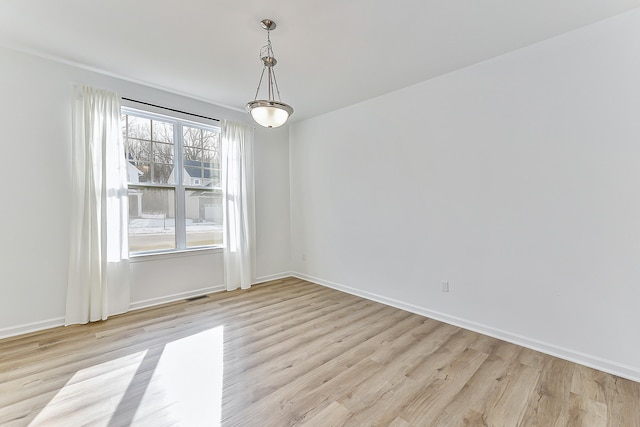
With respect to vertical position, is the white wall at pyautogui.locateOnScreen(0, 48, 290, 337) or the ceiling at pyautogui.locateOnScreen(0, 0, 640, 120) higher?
the ceiling at pyautogui.locateOnScreen(0, 0, 640, 120)

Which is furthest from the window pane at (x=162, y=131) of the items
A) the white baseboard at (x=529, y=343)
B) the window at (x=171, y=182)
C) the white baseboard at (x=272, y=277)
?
the white baseboard at (x=529, y=343)

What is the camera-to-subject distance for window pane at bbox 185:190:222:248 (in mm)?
4062

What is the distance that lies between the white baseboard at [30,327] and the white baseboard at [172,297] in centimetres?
67

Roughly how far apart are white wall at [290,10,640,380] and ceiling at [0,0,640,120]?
1.06ft

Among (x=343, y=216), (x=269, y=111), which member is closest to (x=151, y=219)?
(x=269, y=111)

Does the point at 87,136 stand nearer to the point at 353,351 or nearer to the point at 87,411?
the point at 87,411

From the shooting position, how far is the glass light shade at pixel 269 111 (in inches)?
85.4

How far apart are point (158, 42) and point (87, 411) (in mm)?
3001

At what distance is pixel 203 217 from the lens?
4223 mm

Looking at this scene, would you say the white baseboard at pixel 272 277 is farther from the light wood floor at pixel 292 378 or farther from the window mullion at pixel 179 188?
the light wood floor at pixel 292 378

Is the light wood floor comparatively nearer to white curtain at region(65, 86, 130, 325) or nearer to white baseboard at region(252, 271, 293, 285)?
white curtain at region(65, 86, 130, 325)

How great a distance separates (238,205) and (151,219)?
3.91ft

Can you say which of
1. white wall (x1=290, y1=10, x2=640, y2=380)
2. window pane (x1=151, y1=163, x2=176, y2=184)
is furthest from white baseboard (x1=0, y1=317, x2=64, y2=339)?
white wall (x1=290, y1=10, x2=640, y2=380)

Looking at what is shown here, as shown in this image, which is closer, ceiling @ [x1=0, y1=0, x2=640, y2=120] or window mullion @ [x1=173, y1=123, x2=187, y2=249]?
ceiling @ [x1=0, y1=0, x2=640, y2=120]
